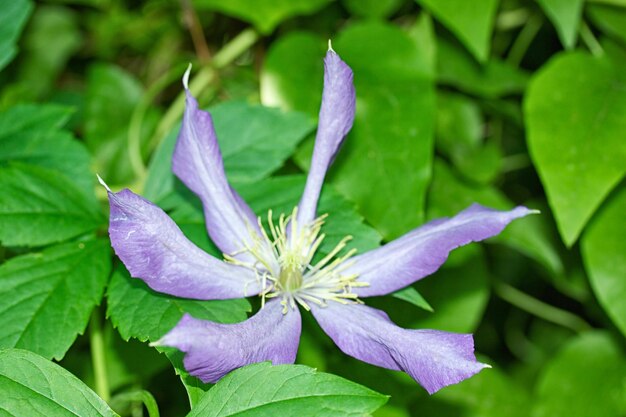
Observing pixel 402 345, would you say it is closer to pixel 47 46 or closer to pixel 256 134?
pixel 256 134

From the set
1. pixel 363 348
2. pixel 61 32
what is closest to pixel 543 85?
pixel 363 348

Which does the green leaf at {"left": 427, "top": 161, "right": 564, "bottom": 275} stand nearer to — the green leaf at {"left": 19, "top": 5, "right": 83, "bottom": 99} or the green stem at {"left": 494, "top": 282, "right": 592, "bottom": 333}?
the green stem at {"left": 494, "top": 282, "right": 592, "bottom": 333}

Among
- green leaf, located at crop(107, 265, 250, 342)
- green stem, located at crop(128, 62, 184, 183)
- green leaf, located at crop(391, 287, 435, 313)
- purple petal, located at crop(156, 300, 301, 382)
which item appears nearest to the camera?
purple petal, located at crop(156, 300, 301, 382)

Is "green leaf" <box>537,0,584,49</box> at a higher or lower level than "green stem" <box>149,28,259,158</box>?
higher

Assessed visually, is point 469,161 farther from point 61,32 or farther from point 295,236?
point 61,32

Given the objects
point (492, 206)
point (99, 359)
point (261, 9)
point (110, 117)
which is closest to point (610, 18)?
point (492, 206)

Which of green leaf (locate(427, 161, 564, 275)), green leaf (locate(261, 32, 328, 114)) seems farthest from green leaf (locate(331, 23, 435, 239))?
green leaf (locate(427, 161, 564, 275))
